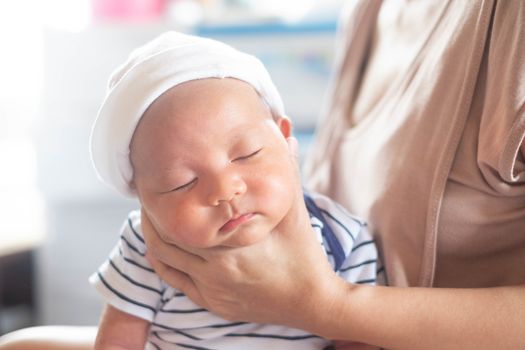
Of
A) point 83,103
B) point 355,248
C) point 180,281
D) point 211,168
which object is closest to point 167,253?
point 180,281

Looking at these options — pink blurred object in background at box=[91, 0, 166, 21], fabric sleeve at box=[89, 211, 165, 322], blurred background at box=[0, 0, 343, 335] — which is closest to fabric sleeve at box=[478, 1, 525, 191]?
fabric sleeve at box=[89, 211, 165, 322]

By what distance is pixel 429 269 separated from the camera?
2.83 feet

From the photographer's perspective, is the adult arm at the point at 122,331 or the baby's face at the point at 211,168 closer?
the baby's face at the point at 211,168

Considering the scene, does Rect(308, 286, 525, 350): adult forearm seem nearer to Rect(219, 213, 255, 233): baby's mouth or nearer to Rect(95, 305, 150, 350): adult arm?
Rect(219, 213, 255, 233): baby's mouth

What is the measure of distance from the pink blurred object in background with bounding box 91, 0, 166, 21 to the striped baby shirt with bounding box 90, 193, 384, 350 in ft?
5.04

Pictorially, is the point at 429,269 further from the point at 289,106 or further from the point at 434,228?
the point at 289,106

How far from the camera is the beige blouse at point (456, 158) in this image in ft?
2.56

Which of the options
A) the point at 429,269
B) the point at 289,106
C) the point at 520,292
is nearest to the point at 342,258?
the point at 429,269

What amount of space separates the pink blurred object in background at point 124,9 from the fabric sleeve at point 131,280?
1524 millimetres

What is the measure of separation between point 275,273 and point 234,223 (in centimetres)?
10

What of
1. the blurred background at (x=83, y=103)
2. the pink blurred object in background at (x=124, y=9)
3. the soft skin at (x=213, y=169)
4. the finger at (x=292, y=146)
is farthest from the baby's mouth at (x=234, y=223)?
the pink blurred object in background at (x=124, y=9)

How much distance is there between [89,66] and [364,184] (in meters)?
1.34

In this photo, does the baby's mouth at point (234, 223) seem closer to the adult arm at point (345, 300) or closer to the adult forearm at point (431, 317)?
the adult arm at point (345, 300)

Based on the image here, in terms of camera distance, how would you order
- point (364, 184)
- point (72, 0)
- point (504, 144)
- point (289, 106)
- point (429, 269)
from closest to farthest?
1. point (504, 144)
2. point (429, 269)
3. point (364, 184)
4. point (289, 106)
5. point (72, 0)
